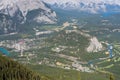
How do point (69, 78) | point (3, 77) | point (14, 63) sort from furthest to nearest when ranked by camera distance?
point (69, 78), point (14, 63), point (3, 77)

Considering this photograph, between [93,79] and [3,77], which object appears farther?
[93,79]

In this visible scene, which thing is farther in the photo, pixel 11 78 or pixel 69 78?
pixel 69 78

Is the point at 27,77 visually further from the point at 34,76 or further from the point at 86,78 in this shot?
the point at 86,78

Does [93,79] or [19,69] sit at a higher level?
[19,69]

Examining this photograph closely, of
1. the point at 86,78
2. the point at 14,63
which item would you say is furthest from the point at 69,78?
the point at 14,63

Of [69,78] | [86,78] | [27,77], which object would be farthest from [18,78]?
[86,78]

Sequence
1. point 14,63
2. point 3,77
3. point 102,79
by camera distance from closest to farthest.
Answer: point 3,77
point 14,63
point 102,79

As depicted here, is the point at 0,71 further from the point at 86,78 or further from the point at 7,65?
the point at 86,78

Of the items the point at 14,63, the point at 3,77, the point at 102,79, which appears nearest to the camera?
the point at 3,77

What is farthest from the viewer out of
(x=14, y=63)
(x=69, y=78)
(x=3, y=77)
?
(x=69, y=78)
